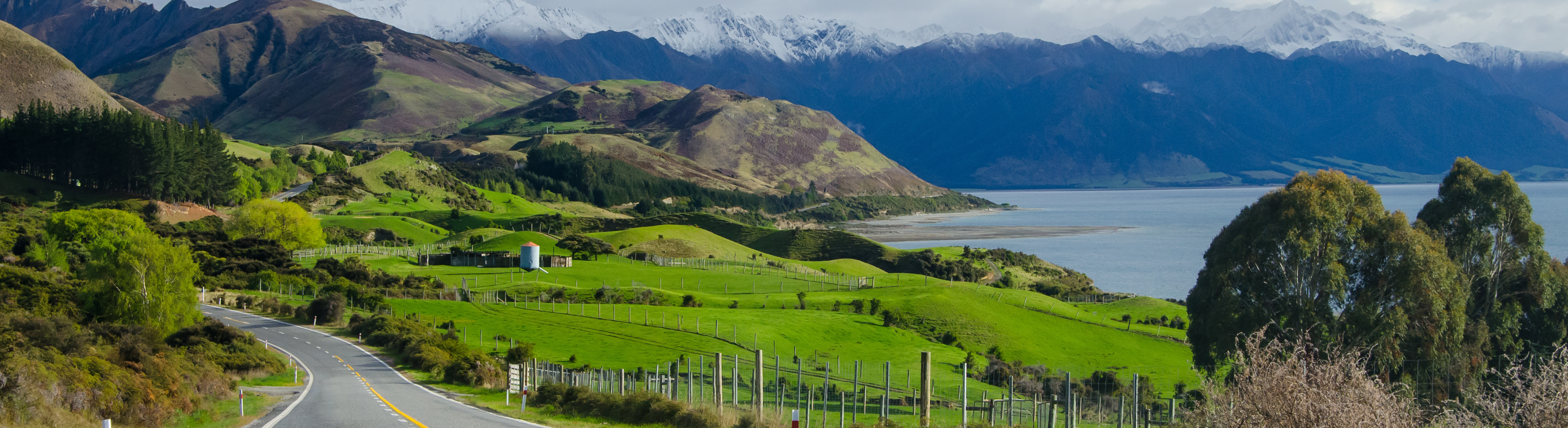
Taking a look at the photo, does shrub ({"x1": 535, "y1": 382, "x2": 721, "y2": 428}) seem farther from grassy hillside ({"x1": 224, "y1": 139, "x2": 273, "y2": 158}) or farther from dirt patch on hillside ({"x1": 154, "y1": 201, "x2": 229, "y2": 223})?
grassy hillside ({"x1": 224, "y1": 139, "x2": 273, "y2": 158})

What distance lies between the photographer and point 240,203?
139375 millimetres

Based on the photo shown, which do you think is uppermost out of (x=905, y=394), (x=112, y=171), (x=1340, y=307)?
(x=112, y=171)

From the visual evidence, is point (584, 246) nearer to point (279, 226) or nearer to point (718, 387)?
point (279, 226)

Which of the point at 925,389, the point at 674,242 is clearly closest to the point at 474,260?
the point at 674,242

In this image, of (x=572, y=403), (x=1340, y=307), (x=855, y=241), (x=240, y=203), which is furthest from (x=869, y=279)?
(x=240, y=203)

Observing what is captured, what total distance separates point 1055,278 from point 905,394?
70.3 m

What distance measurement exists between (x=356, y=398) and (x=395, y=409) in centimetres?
359

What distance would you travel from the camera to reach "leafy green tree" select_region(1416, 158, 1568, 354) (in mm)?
33812

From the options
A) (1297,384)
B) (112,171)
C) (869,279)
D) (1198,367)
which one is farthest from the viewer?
(112,171)

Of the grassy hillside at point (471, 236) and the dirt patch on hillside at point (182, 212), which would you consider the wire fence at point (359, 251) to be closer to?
the grassy hillside at point (471, 236)

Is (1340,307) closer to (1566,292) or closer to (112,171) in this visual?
(1566,292)

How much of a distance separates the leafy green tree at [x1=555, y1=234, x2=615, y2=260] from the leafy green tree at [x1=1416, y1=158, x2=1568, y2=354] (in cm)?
7459

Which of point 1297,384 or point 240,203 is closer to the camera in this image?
point 1297,384

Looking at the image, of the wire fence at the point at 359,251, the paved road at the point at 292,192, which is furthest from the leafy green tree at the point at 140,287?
the paved road at the point at 292,192
